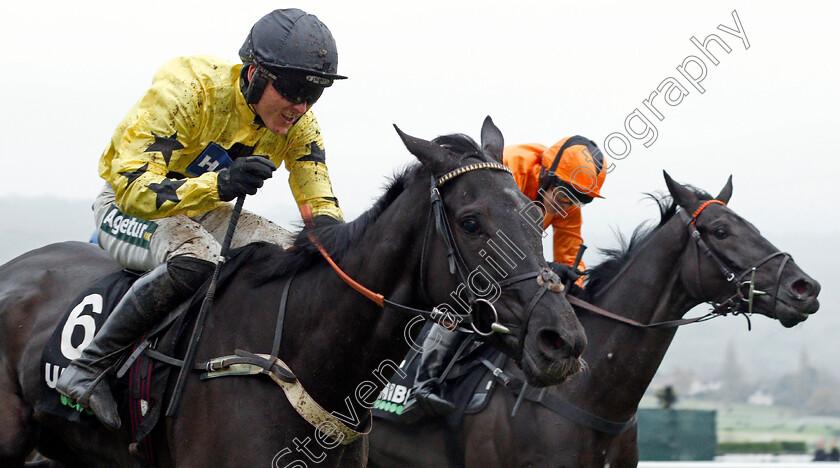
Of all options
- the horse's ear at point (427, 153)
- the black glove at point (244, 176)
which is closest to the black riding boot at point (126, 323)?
the black glove at point (244, 176)

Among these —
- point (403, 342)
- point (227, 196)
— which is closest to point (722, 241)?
point (403, 342)

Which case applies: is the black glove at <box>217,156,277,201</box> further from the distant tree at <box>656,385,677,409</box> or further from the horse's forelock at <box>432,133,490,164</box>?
the distant tree at <box>656,385,677,409</box>

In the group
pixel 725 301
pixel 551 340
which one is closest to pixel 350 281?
pixel 551 340

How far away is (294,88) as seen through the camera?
11.6 ft

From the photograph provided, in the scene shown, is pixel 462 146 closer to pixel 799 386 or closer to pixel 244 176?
pixel 244 176

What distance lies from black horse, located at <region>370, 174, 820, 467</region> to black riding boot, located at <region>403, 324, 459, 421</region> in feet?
0.52

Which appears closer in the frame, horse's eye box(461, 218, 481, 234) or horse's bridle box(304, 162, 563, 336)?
horse's bridle box(304, 162, 563, 336)

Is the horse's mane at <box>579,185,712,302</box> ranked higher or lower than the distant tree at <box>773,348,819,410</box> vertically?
higher

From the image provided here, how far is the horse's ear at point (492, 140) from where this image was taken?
129 inches

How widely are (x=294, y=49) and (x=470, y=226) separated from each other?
1101 millimetres

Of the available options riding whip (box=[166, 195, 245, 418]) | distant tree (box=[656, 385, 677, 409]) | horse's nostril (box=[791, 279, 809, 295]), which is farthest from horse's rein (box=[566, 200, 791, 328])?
distant tree (box=[656, 385, 677, 409])

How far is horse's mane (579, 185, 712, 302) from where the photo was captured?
5449 millimetres

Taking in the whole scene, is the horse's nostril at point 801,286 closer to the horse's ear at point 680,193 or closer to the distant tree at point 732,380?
the horse's ear at point 680,193

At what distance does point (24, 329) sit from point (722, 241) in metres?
3.83
